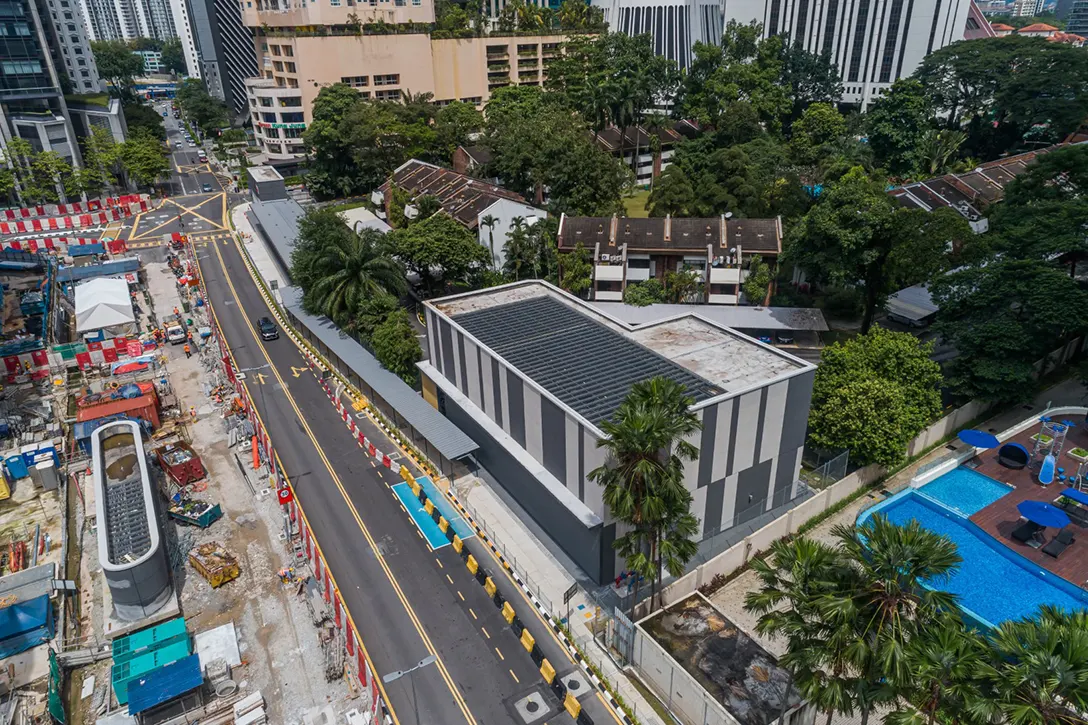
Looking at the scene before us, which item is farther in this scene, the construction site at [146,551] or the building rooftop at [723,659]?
the construction site at [146,551]

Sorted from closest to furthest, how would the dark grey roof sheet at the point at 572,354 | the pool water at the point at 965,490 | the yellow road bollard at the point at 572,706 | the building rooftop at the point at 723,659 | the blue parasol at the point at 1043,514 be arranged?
the building rooftop at the point at 723,659
the yellow road bollard at the point at 572,706
the blue parasol at the point at 1043,514
the dark grey roof sheet at the point at 572,354
the pool water at the point at 965,490

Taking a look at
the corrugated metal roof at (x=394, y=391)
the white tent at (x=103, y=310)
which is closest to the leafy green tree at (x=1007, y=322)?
the corrugated metal roof at (x=394, y=391)

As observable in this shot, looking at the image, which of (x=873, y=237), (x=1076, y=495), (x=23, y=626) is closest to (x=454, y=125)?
(x=873, y=237)

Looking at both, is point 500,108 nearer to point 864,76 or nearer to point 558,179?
point 558,179

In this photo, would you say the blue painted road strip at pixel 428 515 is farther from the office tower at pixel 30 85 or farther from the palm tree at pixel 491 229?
the office tower at pixel 30 85

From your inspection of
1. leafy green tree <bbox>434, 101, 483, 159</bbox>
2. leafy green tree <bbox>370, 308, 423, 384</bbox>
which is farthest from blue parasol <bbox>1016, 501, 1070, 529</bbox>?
leafy green tree <bbox>434, 101, 483, 159</bbox>

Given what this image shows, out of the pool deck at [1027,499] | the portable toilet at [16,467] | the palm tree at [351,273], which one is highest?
the palm tree at [351,273]

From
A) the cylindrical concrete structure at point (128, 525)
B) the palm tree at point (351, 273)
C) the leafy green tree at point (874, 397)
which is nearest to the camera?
the cylindrical concrete structure at point (128, 525)

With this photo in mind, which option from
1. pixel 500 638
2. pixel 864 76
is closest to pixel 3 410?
pixel 500 638
